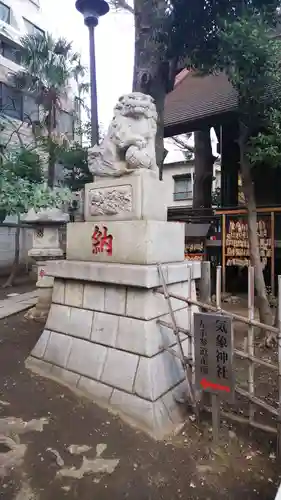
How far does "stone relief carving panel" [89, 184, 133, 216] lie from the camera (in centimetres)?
352

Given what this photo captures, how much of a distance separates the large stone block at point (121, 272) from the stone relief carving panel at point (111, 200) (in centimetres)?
60

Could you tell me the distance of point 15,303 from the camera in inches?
316

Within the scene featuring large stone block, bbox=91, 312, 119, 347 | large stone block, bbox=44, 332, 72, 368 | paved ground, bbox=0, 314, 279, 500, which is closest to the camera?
paved ground, bbox=0, 314, 279, 500

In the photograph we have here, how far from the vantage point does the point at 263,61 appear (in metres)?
5.12

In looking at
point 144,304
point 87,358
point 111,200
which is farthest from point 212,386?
point 111,200

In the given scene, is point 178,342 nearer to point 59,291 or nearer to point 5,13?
point 59,291

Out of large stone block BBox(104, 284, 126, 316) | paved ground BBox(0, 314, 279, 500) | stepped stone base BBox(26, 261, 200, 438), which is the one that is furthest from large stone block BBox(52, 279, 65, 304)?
paved ground BBox(0, 314, 279, 500)

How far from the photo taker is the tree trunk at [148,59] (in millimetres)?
6297

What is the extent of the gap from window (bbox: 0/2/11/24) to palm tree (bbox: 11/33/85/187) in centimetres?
406

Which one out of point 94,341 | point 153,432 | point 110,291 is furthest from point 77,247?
point 153,432

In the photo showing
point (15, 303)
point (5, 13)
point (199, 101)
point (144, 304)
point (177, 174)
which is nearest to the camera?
point (144, 304)

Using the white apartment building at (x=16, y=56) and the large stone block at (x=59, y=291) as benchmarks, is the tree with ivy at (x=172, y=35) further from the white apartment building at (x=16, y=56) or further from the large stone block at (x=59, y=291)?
the white apartment building at (x=16, y=56)

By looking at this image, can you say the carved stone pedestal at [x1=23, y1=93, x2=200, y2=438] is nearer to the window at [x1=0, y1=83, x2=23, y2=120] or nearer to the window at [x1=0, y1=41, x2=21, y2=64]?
the window at [x1=0, y1=83, x2=23, y2=120]

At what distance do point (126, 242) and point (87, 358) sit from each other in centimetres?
133
